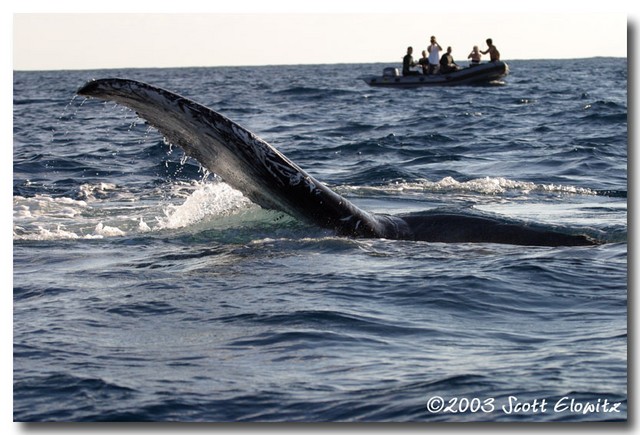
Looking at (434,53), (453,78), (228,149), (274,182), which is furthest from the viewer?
(453,78)

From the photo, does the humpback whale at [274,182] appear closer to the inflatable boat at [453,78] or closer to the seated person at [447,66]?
the inflatable boat at [453,78]

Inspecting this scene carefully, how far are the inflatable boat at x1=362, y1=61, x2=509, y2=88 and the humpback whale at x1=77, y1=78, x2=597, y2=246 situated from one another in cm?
2063

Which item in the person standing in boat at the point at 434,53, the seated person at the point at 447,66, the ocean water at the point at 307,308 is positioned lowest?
the ocean water at the point at 307,308

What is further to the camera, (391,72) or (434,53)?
(391,72)

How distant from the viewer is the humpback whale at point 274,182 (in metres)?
6.40

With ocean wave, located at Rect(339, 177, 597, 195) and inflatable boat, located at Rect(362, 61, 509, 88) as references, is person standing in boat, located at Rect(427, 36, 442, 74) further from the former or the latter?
inflatable boat, located at Rect(362, 61, 509, 88)

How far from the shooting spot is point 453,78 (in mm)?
31516

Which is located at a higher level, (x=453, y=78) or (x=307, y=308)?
(x=453, y=78)

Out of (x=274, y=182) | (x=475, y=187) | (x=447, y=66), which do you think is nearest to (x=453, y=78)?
(x=447, y=66)

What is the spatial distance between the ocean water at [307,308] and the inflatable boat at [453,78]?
17250 millimetres

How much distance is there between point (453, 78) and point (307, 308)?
25966 millimetres

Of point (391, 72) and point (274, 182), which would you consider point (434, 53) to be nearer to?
point (274, 182)

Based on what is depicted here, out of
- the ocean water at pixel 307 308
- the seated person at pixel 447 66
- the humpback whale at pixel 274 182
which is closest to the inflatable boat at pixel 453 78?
the seated person at pixel 447 66

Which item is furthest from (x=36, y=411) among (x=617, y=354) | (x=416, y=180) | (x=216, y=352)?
(x=416, y=180)
